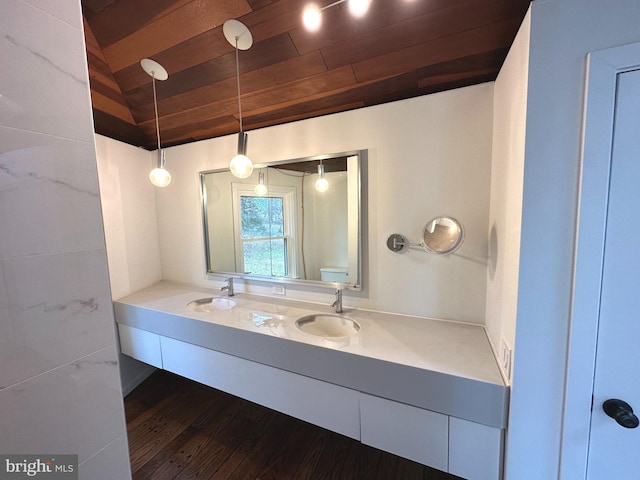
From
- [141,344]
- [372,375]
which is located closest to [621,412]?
[372,375]

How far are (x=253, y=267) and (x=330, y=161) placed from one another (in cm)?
100

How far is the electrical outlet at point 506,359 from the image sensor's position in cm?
87

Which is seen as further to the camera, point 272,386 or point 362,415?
point 272,386

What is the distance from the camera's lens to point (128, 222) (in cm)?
218

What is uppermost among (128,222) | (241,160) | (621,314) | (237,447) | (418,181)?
(241,160)

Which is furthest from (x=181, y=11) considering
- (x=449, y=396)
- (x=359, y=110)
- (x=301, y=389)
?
(x=449, y=396)

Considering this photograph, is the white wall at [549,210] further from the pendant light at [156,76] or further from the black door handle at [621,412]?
the pendant light at [156,76]

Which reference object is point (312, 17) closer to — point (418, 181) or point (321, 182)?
point (321, 182)

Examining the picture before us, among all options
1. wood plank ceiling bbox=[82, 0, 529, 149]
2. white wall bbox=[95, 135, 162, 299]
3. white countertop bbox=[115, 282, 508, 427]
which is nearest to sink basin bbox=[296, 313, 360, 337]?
white countertop bbox=[115, 282, 508, 427]

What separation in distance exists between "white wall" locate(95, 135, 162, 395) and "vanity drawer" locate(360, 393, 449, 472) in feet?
6.65

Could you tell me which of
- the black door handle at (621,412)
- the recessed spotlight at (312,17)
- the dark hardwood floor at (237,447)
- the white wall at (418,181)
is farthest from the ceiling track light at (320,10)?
the dark hardwood floor at (237,447)

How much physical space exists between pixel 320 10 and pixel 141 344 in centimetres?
229

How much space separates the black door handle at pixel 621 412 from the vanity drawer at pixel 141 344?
2.17m

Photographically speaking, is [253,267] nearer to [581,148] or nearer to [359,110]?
[359,110]
